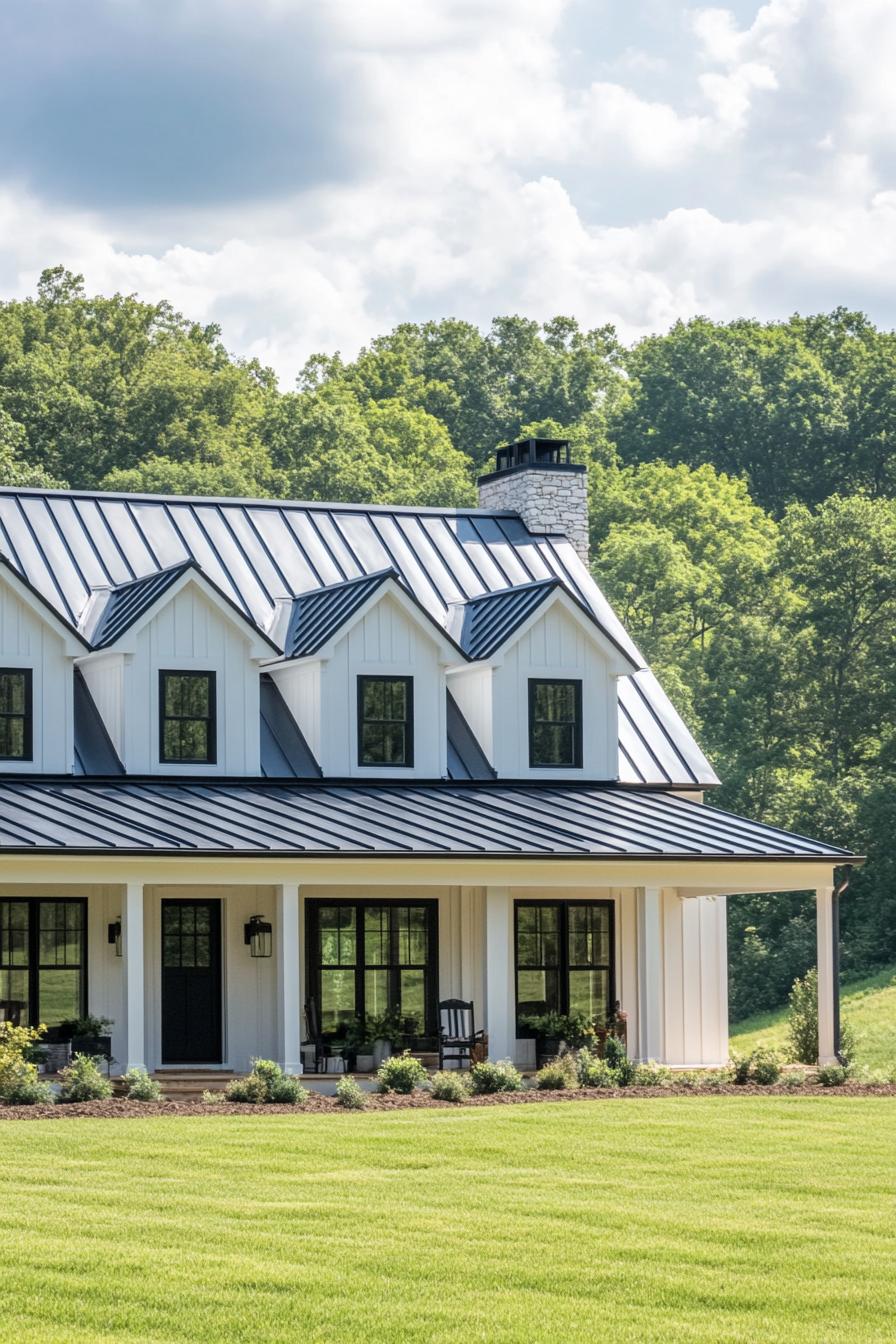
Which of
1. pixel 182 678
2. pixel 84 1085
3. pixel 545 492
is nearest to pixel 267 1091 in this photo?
pixel 84 1085

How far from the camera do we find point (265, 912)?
29.6 metres

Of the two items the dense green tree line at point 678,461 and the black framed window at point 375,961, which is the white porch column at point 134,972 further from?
the dense green tree line at point 678,461

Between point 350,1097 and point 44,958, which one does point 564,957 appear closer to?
point 44,958

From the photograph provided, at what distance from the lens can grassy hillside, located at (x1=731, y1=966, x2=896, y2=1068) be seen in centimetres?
4519

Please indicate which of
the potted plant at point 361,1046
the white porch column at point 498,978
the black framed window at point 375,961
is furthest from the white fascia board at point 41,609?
the white porch column at point 498,978

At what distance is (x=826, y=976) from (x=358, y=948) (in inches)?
248

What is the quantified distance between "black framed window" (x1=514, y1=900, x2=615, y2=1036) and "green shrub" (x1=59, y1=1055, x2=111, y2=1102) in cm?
822

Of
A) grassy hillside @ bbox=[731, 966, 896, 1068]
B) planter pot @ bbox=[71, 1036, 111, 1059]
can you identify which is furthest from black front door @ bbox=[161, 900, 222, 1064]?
grassy hillside @ bbox=[731, 966, 896, 1068]

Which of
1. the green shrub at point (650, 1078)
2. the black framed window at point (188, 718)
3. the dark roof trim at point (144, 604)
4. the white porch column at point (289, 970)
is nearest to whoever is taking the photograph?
the green shrub at point (650, 1078)

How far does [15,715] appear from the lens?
97.7ft

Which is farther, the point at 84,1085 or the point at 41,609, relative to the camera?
the point at 41,609

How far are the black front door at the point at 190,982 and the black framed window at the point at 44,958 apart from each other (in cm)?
116

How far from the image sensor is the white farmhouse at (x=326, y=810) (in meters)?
28.0

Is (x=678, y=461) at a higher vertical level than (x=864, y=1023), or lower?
higher
